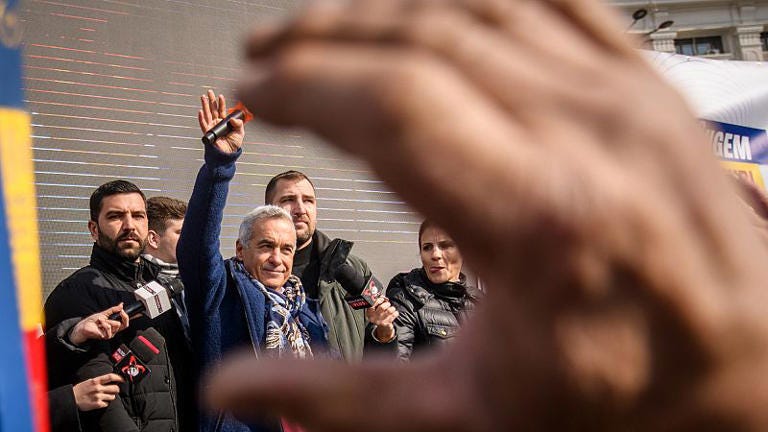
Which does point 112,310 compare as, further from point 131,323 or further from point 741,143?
point 741,143

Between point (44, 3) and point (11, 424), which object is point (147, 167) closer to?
point (44, 3)

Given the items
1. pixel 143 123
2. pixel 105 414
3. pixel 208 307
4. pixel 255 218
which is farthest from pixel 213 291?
pixel 143 123

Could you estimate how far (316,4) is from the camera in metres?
0.31

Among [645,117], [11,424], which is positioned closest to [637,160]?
[645,117]

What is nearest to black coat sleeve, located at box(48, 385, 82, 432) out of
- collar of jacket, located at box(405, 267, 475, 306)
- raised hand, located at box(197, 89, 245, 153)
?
raised hand, located at box(197, 89, 245, 153)

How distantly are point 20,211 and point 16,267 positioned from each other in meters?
0.10

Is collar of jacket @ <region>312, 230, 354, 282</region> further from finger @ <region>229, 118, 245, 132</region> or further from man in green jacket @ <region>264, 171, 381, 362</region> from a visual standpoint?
finger @ <region>229, 118, 245, 132</region>

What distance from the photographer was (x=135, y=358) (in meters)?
1.93

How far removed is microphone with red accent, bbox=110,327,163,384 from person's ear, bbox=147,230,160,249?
1.91 feet

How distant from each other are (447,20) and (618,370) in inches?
6.1

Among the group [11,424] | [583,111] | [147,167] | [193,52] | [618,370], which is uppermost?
[193,52]

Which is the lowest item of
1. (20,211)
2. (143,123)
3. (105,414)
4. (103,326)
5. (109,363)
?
(105,414)

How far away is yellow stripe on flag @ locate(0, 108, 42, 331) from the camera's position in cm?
129

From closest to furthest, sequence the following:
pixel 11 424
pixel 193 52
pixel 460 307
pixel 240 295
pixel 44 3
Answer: pixel 11 424 → pixel 240 295 → pixel 460 307 → pixel 44 3 → pixel 193 52
